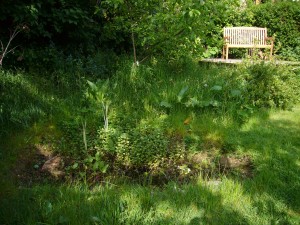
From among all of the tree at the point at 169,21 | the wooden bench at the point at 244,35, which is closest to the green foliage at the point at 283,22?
the wooden bench at the point at 244,35

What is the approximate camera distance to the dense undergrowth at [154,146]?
2904mm

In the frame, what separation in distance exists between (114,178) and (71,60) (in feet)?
11.6

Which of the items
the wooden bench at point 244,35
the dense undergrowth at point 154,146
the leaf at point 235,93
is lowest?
the dense undergrowth at point 154,146

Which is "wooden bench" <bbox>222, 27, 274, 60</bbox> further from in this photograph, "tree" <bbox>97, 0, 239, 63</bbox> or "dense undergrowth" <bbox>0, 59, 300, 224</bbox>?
"dense undergrowth" <bbox>0, 59, 300, 224</bbox>

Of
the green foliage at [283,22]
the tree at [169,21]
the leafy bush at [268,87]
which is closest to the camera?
the leafy bush at [268,87]

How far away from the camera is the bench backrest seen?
34.5 ft

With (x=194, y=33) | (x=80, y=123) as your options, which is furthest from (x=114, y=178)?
(x=194, y=33)

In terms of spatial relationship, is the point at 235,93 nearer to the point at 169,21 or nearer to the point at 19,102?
Result: the point at 169,21

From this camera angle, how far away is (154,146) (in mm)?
3818

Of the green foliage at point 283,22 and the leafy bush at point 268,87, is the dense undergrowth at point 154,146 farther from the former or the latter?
the green foliage at point 283,22

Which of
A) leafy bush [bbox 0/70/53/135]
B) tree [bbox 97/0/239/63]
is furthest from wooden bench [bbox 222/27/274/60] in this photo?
leafy bush [bbox 0/70/53/135]

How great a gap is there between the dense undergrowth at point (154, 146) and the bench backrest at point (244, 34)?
474cm

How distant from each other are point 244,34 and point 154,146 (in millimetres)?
7988

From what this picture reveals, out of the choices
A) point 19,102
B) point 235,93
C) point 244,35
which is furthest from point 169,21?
point 244,35
